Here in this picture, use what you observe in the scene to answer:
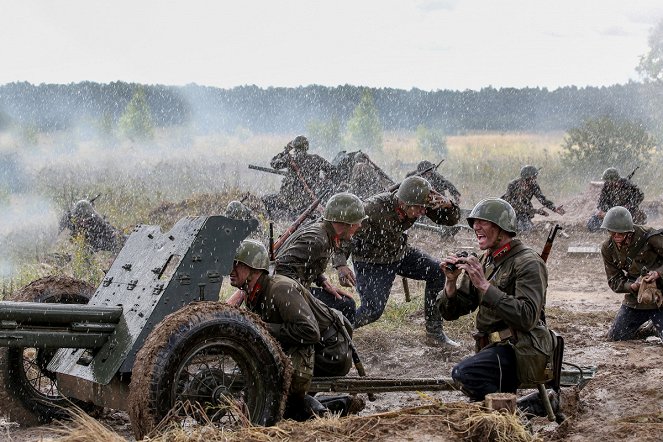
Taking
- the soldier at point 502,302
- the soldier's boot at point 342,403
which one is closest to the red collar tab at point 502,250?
the soldier at point 502,302

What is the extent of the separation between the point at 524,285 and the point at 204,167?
29.2m

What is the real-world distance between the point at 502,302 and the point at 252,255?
5.44 feet

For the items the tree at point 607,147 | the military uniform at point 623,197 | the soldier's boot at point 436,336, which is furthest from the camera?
the tree at point 607,147

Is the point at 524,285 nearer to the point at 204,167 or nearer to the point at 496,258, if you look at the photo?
the point at 496,258

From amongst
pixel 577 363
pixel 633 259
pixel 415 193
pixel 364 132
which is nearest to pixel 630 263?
pixel 633 259

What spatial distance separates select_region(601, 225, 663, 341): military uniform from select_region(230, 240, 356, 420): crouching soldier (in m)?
4.06

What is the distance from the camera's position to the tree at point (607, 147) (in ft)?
105

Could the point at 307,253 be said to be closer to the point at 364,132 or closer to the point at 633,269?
the point at 633,269

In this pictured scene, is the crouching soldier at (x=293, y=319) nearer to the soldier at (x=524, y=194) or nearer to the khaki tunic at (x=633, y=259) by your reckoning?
the khaki tunic at (x=633, y=259)

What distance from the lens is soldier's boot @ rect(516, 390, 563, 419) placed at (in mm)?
6762

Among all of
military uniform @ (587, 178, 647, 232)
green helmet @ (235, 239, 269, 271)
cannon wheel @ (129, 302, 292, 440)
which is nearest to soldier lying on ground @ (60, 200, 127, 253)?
military uniform @ (587, 178, 647, 232)

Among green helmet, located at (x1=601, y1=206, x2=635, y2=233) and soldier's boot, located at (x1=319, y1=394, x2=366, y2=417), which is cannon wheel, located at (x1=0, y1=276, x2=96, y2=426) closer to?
soldier's boot, located at (x1=319, y1=394, x2=366, y2=417)

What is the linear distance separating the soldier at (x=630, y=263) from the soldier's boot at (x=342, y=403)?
→ 3.69 metres

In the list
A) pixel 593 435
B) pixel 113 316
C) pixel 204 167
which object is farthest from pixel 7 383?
pixel 204 167
